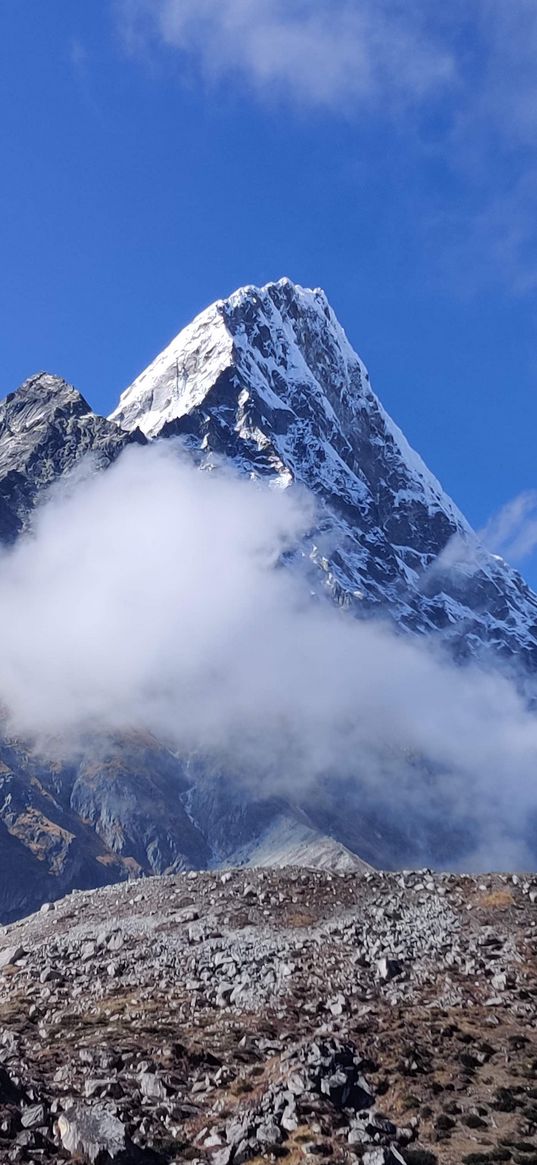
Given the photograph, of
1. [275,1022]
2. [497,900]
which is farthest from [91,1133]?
[497,900]

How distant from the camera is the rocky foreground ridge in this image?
31.0 meters

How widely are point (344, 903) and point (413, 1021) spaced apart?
1491 cm

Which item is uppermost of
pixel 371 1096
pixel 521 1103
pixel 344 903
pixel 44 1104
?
pixel 344 903

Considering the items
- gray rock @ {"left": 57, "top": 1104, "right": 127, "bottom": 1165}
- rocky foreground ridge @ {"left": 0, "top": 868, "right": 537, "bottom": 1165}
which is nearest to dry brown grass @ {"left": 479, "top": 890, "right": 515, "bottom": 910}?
rocky foreground ridge @ {"left": 0, "top": 868, "right": 537, "bottom": 1165}

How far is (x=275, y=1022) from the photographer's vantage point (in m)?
42.0

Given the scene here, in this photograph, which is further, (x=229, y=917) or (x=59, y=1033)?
(x=229, y=917)

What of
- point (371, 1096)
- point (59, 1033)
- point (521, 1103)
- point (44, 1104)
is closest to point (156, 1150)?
point (44, 1104)

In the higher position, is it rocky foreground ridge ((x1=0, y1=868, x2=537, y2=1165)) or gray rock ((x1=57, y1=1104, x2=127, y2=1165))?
rocky foreground ridge ((x1=0, y1=868, x2=537, y2=1165))

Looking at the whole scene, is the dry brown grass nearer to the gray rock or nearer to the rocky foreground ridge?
the rocky foreground ridge

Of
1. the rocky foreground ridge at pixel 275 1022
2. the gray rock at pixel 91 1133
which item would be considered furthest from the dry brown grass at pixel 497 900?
the gray rock at pixel 91 1133

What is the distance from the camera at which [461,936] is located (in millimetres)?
51906

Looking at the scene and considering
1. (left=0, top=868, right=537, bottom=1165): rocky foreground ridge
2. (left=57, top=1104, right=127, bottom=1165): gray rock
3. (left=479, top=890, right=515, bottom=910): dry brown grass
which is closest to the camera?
(left=57, top=1104, right=127, bottom=1165): gray rock

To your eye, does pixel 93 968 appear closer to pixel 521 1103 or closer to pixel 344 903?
pixel 344 903

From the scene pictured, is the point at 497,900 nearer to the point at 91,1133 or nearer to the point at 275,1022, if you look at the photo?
the point at 275,1022
